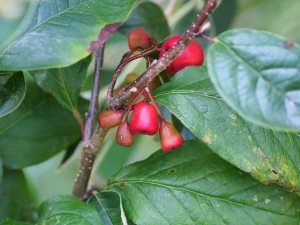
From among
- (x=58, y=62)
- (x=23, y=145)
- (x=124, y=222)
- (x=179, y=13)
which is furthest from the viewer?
(x=179, y=13)

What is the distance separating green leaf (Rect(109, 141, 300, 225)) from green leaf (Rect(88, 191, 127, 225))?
0.03m

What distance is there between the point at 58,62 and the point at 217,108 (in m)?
0.22

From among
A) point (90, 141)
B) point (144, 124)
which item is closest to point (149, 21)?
point (90, 141)

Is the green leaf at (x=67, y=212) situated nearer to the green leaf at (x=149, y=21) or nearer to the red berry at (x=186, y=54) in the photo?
the red berry at (x=186, y=54)

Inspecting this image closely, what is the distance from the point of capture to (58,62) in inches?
29.2

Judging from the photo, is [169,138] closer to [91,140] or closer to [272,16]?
[91,140]

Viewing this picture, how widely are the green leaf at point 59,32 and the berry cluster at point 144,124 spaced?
0.31 feet

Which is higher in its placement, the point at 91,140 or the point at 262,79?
the point at 262,79

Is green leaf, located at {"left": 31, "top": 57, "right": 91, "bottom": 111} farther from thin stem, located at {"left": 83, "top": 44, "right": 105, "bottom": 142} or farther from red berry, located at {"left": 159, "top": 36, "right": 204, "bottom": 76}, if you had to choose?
red berry, located at {"left": 159, "top": 36, "right": 204, "bottom": 76}

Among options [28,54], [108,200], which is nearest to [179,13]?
[108,200]

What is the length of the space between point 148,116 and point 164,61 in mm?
73

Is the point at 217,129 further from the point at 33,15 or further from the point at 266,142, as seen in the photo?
the point at 33,15

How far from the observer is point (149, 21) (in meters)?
1.24

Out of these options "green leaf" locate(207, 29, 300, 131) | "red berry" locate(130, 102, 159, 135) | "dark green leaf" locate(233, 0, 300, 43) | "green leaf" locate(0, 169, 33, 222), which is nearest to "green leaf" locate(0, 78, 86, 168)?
"green leaf" locate(0, 169, 33, 222)
